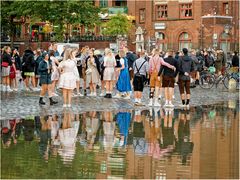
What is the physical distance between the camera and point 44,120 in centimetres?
2011

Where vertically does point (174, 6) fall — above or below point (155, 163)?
above

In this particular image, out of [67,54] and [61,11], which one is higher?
[61,11]

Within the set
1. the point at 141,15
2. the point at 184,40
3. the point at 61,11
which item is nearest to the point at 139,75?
the point at 61,11

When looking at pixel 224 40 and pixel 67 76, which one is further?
pixel 224 40

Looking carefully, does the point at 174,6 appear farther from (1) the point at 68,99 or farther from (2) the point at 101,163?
(2) the point at 101,163

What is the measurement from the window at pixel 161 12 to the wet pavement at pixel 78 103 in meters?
50.1

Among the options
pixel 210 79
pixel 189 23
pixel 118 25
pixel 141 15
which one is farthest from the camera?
pixel 141 15

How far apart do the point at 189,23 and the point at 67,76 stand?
58357 mm

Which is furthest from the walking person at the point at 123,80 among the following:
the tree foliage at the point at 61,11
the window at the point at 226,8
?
the window at the point at 226,8

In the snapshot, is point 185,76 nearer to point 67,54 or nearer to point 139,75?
point 139,75

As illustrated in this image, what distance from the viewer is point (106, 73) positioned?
28.7 meters

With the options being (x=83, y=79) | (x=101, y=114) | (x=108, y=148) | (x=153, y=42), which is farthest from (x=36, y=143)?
(x=153, y=42)

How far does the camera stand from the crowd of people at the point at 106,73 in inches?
972

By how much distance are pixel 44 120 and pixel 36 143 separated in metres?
4.69
